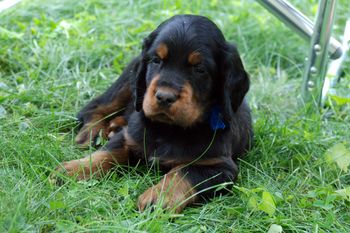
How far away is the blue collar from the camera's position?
344 cm

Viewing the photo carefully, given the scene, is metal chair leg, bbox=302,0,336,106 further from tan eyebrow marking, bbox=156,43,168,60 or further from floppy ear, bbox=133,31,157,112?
tan eyebrow marking, bbox=156,43,168,60

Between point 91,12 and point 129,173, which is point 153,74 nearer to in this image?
point 129,173

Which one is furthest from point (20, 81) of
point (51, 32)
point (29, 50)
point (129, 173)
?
point (129, 173)

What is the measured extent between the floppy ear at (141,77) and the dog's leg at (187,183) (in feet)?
1.60

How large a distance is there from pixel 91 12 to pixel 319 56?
8.47 feet

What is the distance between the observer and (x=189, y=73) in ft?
10.8

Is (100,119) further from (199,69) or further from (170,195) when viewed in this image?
(170,195)

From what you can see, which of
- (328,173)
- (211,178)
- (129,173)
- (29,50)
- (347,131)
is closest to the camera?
(211,178)

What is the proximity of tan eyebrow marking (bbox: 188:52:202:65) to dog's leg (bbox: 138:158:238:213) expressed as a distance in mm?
530

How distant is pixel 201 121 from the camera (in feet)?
11.2

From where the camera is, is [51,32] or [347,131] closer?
[347,131]

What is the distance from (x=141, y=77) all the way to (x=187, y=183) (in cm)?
75

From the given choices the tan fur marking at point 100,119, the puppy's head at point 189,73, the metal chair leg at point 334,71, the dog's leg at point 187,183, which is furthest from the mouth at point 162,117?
the metal chair leg at point 334,71

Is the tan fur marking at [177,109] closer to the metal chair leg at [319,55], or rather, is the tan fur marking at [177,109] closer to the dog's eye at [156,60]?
the dog's eye at [156,60]
